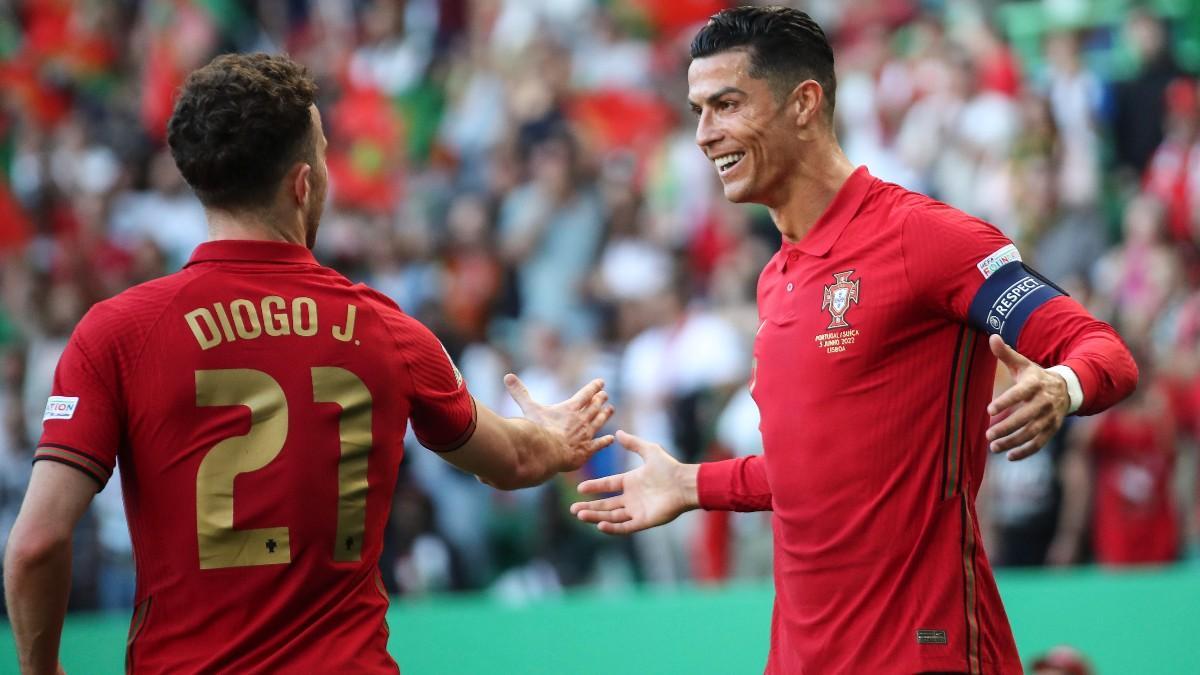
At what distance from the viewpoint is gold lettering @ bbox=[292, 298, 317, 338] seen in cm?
369

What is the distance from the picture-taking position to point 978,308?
387 cm

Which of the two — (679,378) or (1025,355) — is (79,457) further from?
(679,378)

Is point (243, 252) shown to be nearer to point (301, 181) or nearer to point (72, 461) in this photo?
point (301, 181)

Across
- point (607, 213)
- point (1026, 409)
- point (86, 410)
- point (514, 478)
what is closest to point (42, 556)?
point (86, 410)

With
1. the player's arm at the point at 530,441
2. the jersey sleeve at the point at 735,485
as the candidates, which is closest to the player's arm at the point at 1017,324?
the jersey sleeve at the point at 735,485

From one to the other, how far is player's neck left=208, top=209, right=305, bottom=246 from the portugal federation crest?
1.51 metres

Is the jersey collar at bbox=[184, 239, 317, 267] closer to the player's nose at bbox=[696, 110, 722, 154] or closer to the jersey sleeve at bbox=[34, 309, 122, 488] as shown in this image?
the jersey sleeve at bbox=[34, 309, 122, 488]

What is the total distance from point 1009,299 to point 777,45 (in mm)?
1224

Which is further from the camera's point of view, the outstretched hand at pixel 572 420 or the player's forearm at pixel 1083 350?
the outstretched hand at pixel 572 420

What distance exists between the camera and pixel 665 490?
4805 mm

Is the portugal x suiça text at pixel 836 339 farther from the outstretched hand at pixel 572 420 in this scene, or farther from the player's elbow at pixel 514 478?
the player's elbow at pixel 514 478

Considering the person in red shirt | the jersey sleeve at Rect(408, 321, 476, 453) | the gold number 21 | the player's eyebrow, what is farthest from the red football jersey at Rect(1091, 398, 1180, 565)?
the gold number 21

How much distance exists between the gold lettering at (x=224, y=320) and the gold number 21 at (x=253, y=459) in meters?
0.09

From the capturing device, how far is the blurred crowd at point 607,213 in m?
9.10
